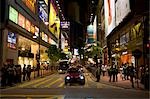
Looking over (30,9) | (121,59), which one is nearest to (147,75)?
(121,59)

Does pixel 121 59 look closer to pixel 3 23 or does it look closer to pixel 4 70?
pixel 3 23

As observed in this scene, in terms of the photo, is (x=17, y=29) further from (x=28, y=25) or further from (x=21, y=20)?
(x=28, y=25)

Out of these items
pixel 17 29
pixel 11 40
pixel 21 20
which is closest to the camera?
pixel 11 40

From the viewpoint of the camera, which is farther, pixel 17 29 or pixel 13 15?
pixel 17 29

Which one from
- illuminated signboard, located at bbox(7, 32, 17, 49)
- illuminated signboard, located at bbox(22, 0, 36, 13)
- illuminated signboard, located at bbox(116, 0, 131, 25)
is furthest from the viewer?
illuminated signboard, located at bbox(22, 0, 36, 13)

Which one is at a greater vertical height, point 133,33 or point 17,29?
point 17,29

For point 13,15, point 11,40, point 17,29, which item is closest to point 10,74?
point 11,40

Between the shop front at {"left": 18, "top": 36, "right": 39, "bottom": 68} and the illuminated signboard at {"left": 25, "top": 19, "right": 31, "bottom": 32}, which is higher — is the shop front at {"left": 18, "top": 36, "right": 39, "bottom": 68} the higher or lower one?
the lower one

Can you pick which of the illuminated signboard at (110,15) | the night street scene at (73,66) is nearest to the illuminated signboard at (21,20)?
the night street scene at (73,66)

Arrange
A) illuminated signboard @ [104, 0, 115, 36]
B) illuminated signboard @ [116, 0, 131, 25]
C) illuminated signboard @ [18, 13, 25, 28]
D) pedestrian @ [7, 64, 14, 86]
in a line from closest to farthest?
pedestrian @ [7, 64, 14, 86], illuminated signboard @ [116, 0, 131, 25], illuminated signboard @ [18, 13, 25, 28], illuminated signboard @ [104, 0, 115, 36]

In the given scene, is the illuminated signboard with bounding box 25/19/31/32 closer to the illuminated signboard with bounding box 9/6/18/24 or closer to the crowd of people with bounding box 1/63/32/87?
the illuminated signboard with bounding box 9/6/18/24

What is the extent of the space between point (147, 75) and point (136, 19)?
47.7 feet

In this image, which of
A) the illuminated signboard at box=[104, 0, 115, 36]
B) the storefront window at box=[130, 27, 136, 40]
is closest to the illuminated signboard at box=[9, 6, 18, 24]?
the storefront window at box=[130, 27, 136, 40]

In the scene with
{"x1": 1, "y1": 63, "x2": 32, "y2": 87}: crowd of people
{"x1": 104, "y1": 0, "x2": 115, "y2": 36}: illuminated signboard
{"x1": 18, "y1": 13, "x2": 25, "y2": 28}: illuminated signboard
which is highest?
{"x1": 104, "y1": 0, "x2": 115, "y2": 36}: illuminated signboard
